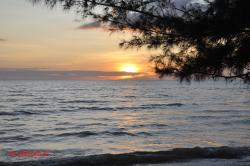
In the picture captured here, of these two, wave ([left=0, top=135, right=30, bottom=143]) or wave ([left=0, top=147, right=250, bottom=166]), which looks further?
wave ([left=0, top=135, right=30, bottom=143])

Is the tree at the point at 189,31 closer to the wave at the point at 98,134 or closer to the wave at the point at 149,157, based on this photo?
the wave at the point at 149,157

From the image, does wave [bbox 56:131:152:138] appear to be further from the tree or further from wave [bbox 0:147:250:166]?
the tree

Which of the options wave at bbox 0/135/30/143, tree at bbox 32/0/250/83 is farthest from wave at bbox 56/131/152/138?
tree at bbox 32/0/250/83

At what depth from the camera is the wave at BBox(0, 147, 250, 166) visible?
981 cm

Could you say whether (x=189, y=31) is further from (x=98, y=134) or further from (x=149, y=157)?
(x=98, y=134)

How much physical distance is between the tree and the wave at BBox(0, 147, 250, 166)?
4916mm

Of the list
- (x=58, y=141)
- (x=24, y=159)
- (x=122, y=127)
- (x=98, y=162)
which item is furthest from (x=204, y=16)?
(x=122, y=127)

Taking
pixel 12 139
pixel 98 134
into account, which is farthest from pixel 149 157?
pixel 12 139

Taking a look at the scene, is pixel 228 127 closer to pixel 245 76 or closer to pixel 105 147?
pixel 105 147

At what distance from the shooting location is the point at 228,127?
58.7ft

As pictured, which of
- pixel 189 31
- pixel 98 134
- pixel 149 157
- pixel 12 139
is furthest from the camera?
pixel 98 134

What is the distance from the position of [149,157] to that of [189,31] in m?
5.96

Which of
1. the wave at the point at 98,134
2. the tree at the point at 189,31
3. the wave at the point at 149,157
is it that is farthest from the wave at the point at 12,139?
the tree at the point at 189,31

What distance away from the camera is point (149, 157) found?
10.3 m
